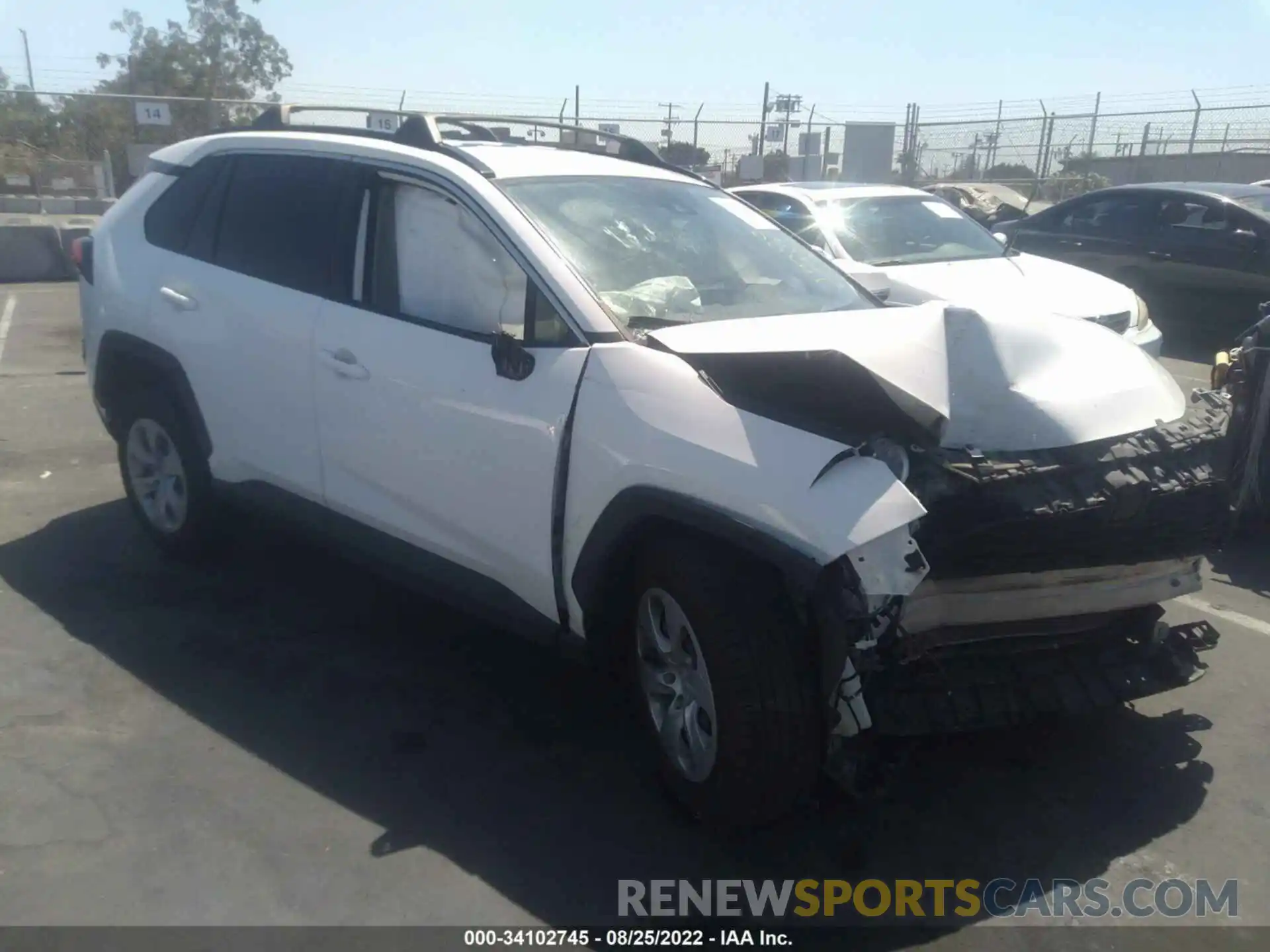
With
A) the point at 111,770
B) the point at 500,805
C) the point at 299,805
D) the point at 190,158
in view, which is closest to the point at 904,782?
the point at 500,805

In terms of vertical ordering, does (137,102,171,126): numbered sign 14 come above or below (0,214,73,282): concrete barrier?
above

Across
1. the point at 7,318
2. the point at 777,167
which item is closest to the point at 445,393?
the point at 7,318

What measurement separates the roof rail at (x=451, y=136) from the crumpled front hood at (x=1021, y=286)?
3.16 metres

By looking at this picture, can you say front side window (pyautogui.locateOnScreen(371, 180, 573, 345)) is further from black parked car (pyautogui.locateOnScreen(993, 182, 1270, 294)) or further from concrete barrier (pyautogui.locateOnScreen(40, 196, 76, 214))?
concrete barrier (pyautogui.locateOnScreen(40, 196, 76, 214))

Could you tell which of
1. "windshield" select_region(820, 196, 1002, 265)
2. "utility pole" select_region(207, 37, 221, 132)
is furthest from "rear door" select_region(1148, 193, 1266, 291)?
"utility pole" select_region(207, 37, 221, 132)

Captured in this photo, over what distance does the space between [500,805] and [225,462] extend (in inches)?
86.5

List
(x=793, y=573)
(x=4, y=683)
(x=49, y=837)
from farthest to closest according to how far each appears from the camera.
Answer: (x=4, y=683), (x=49, y=837), (x=793, y=573)

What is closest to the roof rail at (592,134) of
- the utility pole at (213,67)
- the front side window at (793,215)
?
the front side window at (793,215)

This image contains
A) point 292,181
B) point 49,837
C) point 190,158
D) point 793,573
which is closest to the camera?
point 793,573

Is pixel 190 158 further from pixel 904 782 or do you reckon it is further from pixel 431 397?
pixel 904 782

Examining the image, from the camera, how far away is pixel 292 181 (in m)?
4.61

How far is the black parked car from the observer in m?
10.5

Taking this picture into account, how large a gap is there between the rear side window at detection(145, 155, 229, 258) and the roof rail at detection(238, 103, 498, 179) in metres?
0.30

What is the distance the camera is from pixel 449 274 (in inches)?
154
